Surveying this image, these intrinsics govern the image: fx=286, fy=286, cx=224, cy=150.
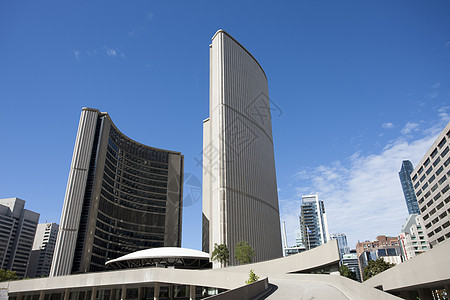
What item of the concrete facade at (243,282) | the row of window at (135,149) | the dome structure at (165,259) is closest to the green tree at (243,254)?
the concrete facade at (243,282)

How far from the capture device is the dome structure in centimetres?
6188

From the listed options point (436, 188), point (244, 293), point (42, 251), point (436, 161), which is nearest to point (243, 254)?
point (244, 293)

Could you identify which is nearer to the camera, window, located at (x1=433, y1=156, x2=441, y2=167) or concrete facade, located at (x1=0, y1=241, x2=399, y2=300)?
concrete facade, located at (x1=0, y1=241, x2=399, y2=300)

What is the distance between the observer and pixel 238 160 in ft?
230

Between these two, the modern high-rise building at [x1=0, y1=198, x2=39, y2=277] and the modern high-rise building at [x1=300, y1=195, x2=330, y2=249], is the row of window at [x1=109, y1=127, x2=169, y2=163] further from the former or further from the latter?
the modern high-rise building at [x1=300, y1=195, x2=330, y2=249]

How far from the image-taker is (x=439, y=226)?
7706 centimetres

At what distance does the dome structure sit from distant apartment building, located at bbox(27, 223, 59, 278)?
480 ft

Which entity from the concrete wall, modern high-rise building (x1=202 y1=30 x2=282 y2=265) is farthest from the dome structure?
the concrete wall

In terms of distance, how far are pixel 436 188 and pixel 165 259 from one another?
243 ft

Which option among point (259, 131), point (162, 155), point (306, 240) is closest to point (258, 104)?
point (259, 131)

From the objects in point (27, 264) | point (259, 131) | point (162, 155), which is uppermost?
point (162, 155)

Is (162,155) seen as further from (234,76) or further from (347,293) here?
(347,293)

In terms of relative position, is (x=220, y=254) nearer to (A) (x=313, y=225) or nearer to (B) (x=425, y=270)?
(B) (x=425, y=270)

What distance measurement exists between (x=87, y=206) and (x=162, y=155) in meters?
46.3
